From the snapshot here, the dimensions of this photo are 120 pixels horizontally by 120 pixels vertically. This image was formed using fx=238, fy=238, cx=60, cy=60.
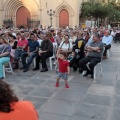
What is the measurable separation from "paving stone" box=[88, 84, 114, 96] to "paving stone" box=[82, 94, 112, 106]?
0.82ft

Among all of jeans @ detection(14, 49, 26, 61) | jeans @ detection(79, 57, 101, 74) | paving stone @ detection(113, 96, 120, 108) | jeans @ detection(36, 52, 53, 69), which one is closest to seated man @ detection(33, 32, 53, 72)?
jeans @ detection(36, 52, 53, 69)

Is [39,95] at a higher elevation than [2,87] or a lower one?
lower

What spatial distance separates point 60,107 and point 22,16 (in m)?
29.5

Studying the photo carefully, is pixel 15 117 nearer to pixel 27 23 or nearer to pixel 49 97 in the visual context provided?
pixel 49 97

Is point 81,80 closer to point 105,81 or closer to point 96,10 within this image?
point 105,81

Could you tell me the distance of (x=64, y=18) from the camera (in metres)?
32.0

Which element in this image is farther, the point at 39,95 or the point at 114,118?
the point at 39,95

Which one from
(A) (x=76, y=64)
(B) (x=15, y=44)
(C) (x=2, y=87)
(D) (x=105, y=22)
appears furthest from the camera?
(D) (x=105, y=22)

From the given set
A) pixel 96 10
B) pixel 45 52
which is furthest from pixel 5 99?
pixel 96 10

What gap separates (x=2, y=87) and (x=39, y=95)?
11.3 ft

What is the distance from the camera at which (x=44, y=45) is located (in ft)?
25.9

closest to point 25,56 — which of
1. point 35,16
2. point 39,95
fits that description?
point 39,95

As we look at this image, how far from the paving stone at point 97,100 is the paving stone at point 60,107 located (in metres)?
0.33

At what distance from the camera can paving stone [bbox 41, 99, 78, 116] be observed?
421cm
